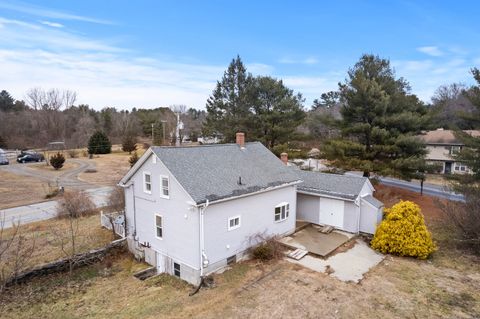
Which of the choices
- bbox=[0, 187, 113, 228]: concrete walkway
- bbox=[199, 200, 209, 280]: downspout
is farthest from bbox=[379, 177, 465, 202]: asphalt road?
bbox=[0, 187, 113, 228]: concrete walkway

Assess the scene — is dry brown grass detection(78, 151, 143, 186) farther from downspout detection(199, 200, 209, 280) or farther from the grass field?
downspout detection(199, 200, 209, 280)

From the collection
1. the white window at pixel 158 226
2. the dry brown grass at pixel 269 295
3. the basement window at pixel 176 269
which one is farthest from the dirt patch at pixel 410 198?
the white window at pixel 158 226

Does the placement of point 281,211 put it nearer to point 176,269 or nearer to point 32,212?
point 176,269

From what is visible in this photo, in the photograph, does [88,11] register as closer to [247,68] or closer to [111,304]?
[111,304]

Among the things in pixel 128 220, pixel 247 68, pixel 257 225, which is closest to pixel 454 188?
pixel 257 225

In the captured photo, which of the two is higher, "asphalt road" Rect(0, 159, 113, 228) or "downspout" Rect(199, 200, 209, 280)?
"downspout" Rect(199, 200, 209, 280)

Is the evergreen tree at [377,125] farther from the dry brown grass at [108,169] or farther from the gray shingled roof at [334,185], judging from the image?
the dry brown grass at [108,169]

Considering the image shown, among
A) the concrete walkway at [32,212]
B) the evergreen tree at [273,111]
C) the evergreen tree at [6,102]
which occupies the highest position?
the evergreen tree at [6,102]
